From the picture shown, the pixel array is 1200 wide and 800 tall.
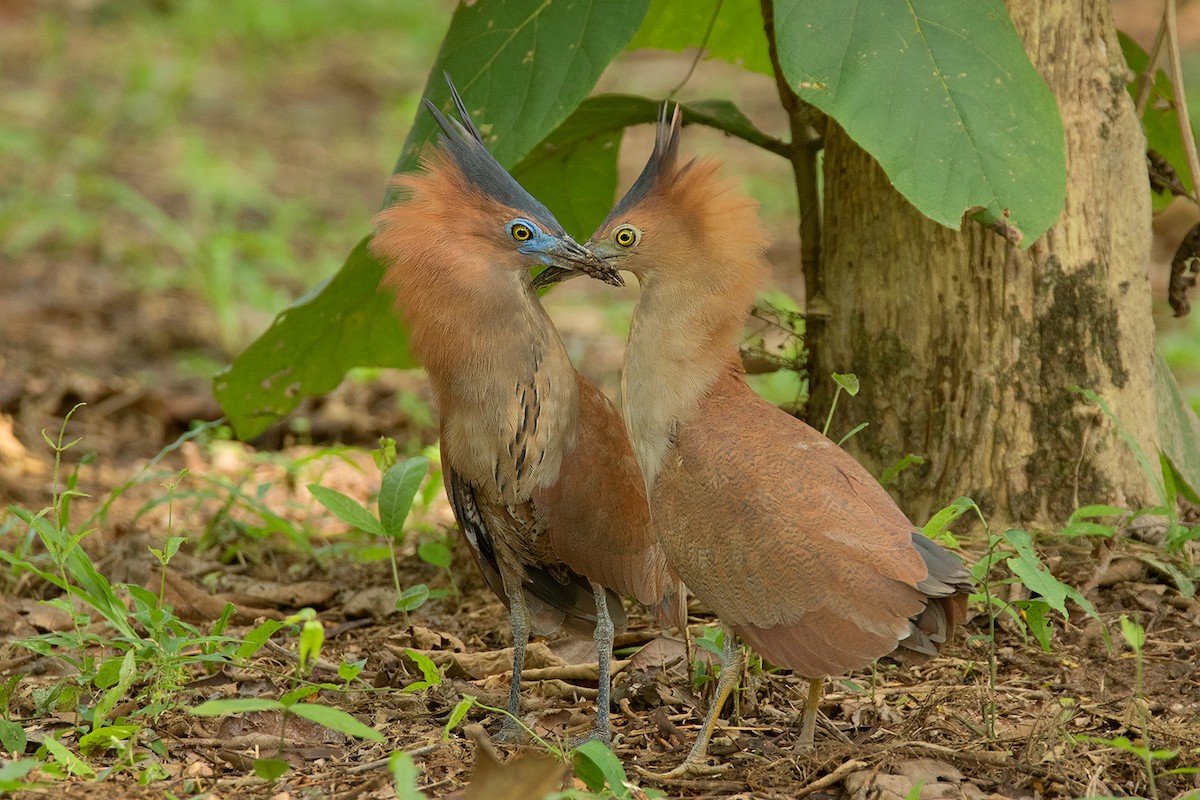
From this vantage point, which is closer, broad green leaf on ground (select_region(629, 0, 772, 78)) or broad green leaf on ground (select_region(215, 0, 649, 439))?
broad green leaf on ground (select_region(215, 0, 649, 439))

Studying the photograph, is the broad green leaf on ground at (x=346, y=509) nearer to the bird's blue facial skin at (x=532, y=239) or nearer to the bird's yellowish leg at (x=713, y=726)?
the bird's blue facial skin at (x=532, y=239)

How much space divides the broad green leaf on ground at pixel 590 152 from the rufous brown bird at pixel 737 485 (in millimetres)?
878

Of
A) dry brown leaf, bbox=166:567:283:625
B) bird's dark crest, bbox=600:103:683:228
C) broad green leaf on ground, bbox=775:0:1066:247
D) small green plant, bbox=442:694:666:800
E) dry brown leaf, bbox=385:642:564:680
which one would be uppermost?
broad green leaf on ground, bbox=775:0:1066:247

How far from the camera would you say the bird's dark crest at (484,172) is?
3436 millimetres

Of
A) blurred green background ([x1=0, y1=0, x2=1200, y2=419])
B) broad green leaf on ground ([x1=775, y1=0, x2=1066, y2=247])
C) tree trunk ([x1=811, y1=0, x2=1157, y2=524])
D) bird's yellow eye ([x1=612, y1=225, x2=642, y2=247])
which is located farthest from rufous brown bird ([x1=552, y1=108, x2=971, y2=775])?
blurred green background ([x1=0, y1=0, x2=1200, y2=419])

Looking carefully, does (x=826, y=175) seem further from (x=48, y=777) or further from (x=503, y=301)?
(x=48, y=777)

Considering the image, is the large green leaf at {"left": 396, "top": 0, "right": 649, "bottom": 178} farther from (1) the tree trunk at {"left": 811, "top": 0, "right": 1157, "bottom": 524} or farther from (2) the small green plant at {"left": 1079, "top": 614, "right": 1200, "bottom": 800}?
(2) the small green plant at {"left": 1079, "top": 614, "right": 1200, "bottom": 800}

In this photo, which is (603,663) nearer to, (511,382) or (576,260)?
(511,382)

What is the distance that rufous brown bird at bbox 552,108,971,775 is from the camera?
287cm

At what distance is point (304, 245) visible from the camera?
873 cm

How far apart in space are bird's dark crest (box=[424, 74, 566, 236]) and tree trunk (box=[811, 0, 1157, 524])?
3.52 feet

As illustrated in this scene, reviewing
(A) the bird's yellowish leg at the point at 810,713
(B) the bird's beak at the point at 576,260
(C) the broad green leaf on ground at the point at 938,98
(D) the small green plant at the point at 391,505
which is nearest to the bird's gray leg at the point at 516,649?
(D) the small green plant at the point at 391,505

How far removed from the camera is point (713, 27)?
480 centimetres

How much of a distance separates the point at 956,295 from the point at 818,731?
1.36 metres
